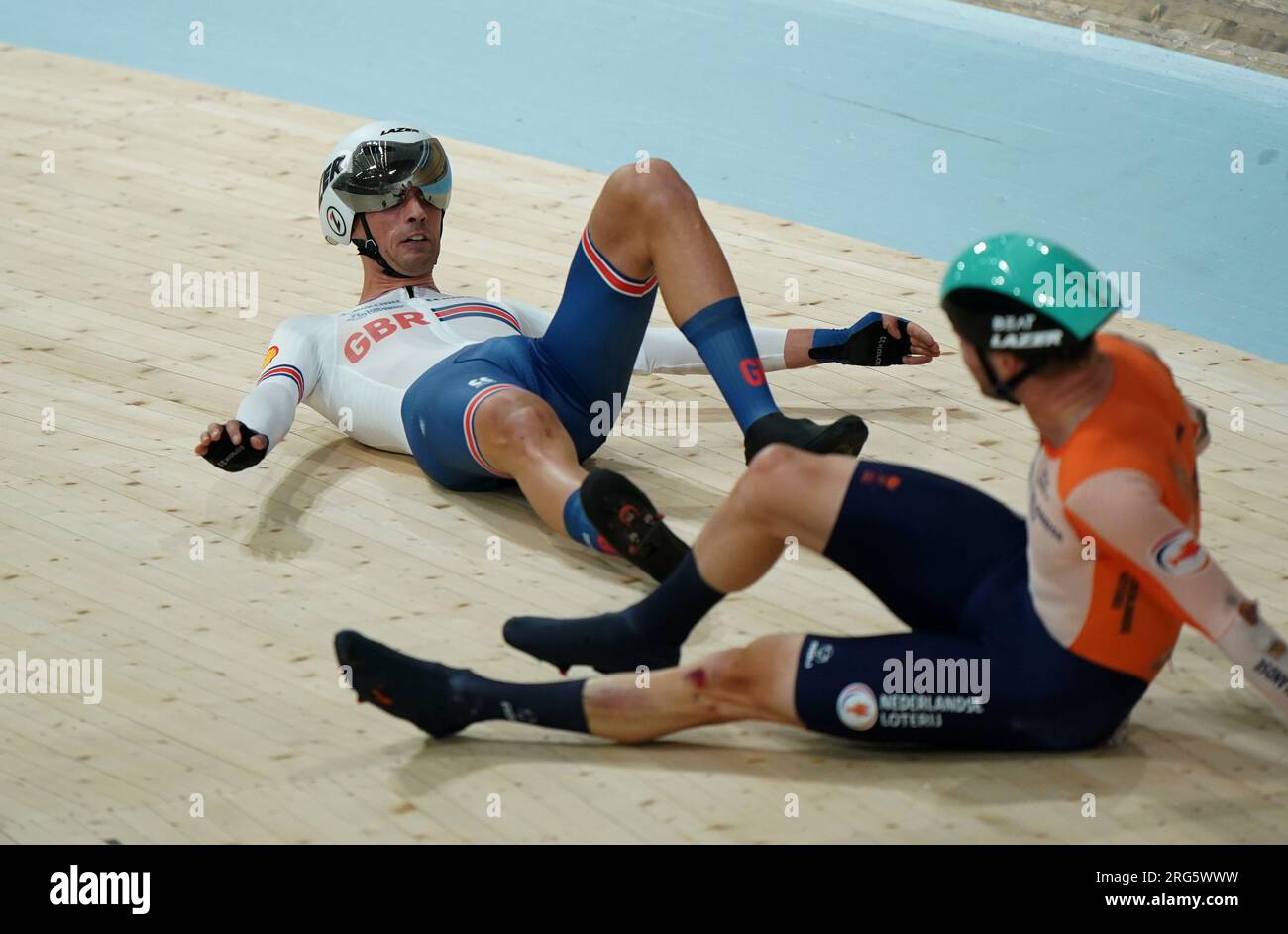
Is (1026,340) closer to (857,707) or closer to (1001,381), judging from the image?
(1001,381)

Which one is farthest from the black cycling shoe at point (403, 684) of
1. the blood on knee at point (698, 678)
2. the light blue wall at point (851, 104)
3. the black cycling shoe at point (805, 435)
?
the light blue wall at point (851, 104)

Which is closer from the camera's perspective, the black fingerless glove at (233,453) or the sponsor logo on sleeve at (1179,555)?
the sponsor logo on sleeve at (1179,555)

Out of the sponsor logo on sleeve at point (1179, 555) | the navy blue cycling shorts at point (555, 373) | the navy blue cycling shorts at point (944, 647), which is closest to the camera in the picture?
the sponsor logo on sleeve at point (1179, 555)

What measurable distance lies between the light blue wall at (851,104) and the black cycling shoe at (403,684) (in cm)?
389

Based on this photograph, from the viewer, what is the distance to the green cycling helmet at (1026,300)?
2250mm

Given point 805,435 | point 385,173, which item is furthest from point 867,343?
point 385,173

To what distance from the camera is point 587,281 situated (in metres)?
3.57

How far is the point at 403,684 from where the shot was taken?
8.75 ft

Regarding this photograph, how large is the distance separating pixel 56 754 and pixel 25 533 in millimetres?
976

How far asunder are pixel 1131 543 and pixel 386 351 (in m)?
2.13

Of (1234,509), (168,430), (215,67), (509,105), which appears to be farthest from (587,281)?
(215,67)

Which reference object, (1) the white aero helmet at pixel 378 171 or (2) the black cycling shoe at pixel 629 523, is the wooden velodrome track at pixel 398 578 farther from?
(1) the white aero helmet at pixel 378 171

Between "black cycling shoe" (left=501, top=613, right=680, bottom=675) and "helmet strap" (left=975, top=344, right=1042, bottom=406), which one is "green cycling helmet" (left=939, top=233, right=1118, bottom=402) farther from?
"black cycling shoe" (left=501, top=613, right=680, bottom=675)

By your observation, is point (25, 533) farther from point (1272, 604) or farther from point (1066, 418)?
point (1272, 604)
